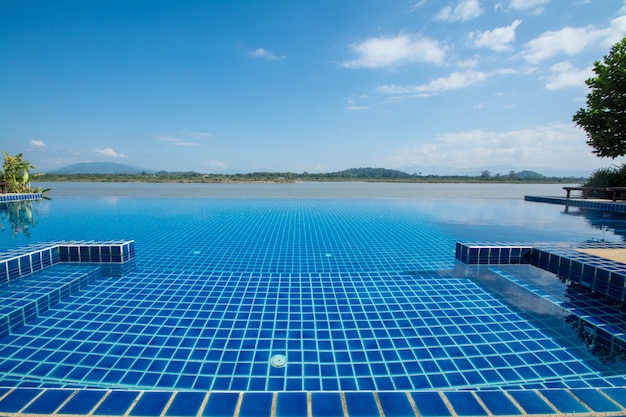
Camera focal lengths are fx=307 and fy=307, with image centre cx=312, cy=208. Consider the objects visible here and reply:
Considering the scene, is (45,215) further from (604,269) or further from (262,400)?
(604,269)

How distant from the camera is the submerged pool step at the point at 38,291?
2.49 meters

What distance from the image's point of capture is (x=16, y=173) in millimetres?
12516

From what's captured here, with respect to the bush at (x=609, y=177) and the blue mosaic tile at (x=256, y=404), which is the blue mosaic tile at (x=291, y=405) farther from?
the bush at (x=609, y=177)

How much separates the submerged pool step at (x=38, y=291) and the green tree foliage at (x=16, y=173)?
482 inches

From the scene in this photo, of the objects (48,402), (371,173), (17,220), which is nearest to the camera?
(48,402)

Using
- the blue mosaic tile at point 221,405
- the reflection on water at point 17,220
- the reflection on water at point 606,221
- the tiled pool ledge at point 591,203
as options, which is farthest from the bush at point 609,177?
the reflection on water at point 17,220

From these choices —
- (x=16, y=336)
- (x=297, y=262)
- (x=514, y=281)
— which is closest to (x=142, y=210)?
(x=297, y=262)

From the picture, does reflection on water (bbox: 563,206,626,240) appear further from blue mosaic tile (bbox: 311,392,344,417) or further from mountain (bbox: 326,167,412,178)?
mountain (bbox: 326,167,412,178)

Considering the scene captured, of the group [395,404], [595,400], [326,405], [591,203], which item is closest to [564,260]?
[595,400]

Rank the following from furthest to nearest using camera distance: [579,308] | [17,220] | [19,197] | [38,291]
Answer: [19,197]
[17,220]
[38,291]
[579,308]

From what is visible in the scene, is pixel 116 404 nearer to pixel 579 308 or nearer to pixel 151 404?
pixel 151 404

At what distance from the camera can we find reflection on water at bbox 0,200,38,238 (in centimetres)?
631

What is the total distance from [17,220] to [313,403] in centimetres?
967

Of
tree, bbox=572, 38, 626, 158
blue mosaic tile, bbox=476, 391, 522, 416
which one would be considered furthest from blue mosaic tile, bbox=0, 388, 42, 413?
tree, bbox=572, 38, 626, 158
